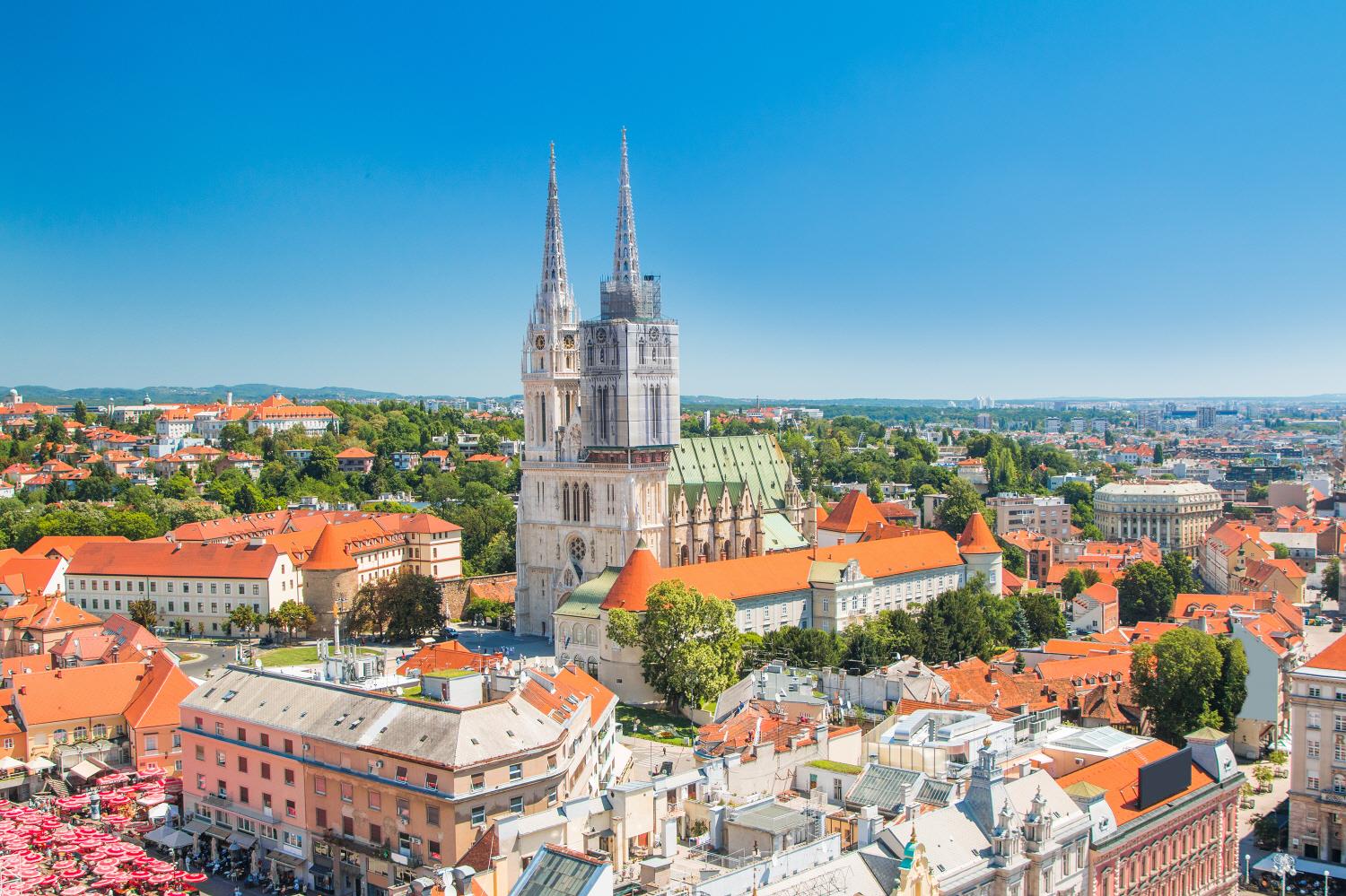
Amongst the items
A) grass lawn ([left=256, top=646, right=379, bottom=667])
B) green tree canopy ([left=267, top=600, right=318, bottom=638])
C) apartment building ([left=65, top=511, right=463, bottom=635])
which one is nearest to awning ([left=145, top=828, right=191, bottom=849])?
grass lawn ([left=256, top=646, right=379, bottom=667])

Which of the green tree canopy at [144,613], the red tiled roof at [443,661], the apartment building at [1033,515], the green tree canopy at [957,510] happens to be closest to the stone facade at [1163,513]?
the apartment building at [1033,515]

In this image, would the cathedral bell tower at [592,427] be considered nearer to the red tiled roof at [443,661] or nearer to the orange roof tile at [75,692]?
the red tiled roof at [443,661]

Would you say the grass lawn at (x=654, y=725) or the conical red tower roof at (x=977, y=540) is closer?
the grass lawn at (x=654, y=725)

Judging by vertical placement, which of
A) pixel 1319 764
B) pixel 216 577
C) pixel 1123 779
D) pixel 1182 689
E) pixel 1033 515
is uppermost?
pixel 216 577

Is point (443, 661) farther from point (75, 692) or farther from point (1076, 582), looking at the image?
point (1076, 582)

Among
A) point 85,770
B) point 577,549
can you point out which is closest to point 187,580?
point 577,549

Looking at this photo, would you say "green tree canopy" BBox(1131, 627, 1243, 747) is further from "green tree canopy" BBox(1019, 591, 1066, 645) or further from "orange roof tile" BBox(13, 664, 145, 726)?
"orange roof tile" BBox(13, 664, 145, 726)

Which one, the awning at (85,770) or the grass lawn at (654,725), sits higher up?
the awning at (85,770)
